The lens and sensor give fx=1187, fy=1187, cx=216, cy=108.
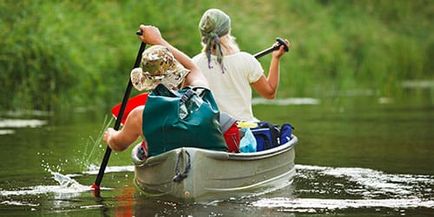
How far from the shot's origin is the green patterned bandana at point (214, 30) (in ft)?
30.5

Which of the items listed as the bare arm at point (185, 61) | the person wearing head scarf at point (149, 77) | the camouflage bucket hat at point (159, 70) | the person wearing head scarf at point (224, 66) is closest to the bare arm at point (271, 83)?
the person wearing head scarf at point (224, 66)

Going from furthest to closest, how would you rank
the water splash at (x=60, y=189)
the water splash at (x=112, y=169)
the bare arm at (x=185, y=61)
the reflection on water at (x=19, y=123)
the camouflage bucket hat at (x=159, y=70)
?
the reflection on water at (x=19, y=123), the water splash at (x=112, y=169), the water splash at (x=60, y=189), the bare arm at (x=185, y=61), the camouflage bucket hat at (x=159, y=70)

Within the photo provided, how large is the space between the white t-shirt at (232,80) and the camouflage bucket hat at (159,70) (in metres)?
0.96

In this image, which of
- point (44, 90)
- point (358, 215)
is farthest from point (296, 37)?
point (358, 215)

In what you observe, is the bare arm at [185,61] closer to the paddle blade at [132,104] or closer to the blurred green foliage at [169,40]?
the paddle blade at [132,104]

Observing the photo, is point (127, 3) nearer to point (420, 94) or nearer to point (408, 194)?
point (420, 94)

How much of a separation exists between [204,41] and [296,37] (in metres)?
18.2

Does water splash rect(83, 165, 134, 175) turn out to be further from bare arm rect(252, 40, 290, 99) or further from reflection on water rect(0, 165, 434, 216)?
bare arm rect(252, 40, 290, 99)

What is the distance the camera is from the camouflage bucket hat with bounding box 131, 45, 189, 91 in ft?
27.0

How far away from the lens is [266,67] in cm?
2089

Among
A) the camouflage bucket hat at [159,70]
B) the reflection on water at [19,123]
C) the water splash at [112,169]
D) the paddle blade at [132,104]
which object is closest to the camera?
the camouflage bucket hat at [159,70]

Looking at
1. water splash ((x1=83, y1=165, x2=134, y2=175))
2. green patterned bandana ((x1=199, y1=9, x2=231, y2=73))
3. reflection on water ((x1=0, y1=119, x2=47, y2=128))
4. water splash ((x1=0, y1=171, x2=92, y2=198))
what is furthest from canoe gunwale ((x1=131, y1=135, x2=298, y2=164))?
reflection on water ((x1=0, y1=119, x2=47, y2=128))

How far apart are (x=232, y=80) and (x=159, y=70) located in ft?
3.95

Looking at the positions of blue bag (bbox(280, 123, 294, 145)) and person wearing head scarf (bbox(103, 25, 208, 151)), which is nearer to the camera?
person wearing head scarf (bbox(103, 25, 208, 151))
